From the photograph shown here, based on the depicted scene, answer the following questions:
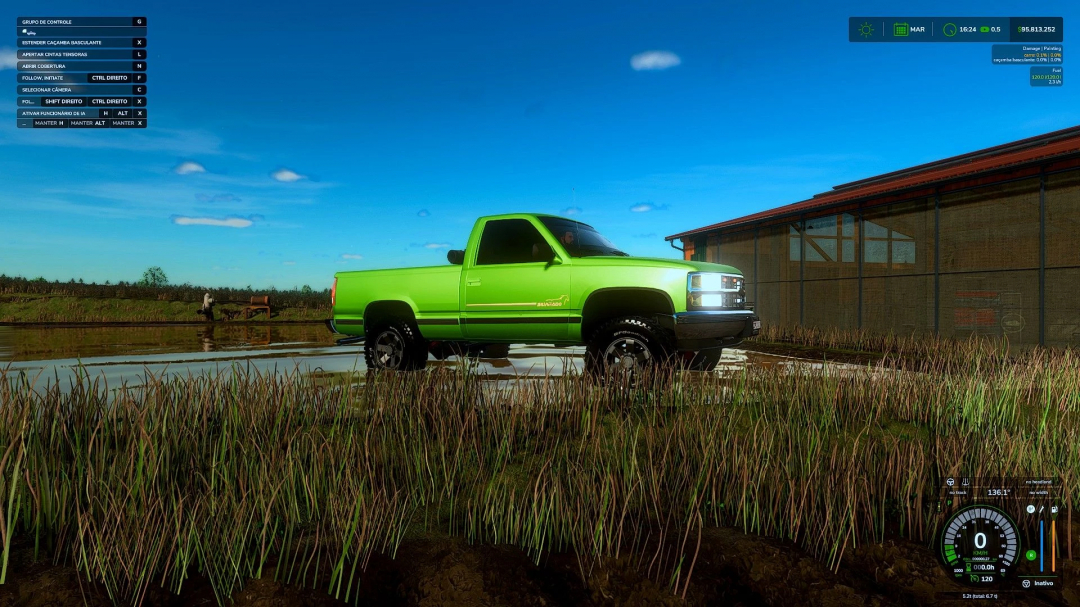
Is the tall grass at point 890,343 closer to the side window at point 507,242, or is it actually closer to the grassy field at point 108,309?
the side window at point 507,242

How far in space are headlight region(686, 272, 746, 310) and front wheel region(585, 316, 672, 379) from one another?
0.56 metres

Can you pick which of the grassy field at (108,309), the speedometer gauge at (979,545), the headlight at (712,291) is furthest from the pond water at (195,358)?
the grassy field at (108,309)

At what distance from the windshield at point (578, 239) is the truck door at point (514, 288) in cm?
22

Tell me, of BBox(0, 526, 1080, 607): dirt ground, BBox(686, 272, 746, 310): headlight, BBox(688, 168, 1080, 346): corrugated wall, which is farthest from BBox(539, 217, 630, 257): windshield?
BBox(688, 168, 1080, 346): corrugated wall

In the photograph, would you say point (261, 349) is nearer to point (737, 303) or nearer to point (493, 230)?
point (493, 230)

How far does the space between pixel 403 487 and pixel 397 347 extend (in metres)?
6.23

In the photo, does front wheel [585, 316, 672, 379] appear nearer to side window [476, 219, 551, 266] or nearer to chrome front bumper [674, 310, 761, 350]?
chrome front bumper [674, 310, 761, 350]

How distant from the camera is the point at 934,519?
261 centimetres

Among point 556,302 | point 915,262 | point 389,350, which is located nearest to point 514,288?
point 556,302

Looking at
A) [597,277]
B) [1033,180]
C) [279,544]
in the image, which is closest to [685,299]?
[597,277]

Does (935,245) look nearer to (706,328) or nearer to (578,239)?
(706,328)

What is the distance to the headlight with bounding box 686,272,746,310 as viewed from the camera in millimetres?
7074

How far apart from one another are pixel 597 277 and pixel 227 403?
4700 millimetres

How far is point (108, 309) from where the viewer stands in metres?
31.0
